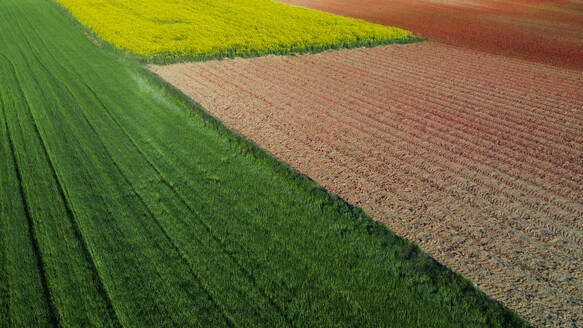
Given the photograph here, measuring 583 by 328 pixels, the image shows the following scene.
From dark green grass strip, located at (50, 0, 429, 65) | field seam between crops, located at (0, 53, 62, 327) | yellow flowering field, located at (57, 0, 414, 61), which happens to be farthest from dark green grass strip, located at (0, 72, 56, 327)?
yellow flowering field, located at (57, 0, 414, 61)

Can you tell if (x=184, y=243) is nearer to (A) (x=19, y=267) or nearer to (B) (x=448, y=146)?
(A) (x=19, y=267)

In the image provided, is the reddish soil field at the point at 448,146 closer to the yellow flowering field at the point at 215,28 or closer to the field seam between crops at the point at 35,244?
the yellow flowering field at the point at 215,28

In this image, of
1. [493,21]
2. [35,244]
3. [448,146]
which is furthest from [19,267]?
[493,21]

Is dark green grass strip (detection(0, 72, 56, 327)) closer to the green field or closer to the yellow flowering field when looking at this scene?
the green field

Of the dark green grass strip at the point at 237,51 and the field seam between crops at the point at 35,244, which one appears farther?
the dark green grass strip at the point at 237,51

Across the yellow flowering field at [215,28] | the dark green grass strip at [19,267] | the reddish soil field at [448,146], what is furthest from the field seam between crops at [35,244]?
the yellow flowering field at [215,28]
